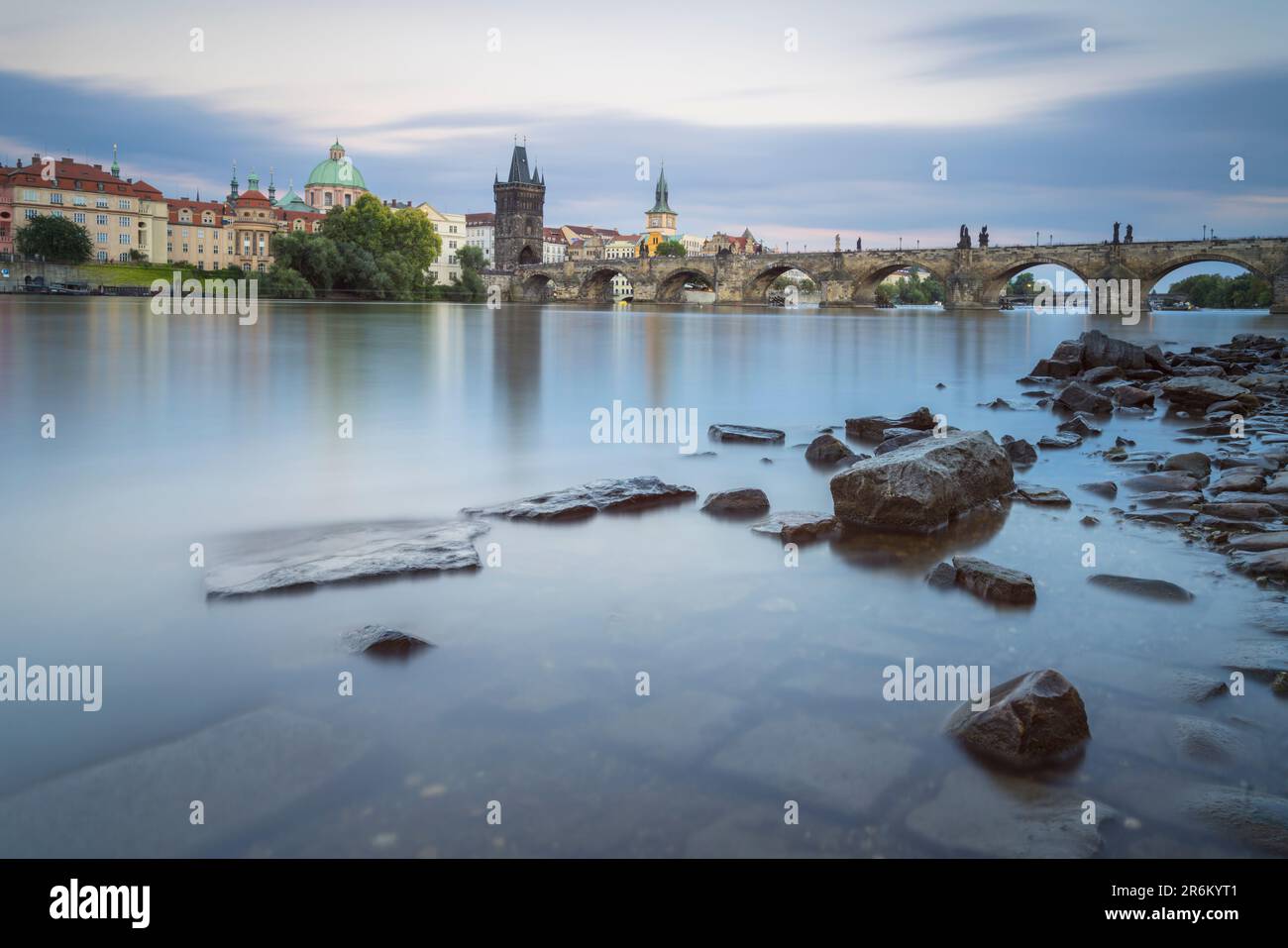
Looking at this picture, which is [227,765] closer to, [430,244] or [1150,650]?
[1150,650]

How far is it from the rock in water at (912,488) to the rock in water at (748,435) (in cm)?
282

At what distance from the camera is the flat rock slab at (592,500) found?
223 inches

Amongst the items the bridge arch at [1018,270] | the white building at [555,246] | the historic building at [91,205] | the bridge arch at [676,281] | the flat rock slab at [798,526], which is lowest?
the flat rock slab at [798,526]

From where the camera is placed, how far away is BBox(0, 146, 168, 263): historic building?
85.2 metres

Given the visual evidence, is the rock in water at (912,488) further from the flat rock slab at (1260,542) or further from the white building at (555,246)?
the white building at (555,246)

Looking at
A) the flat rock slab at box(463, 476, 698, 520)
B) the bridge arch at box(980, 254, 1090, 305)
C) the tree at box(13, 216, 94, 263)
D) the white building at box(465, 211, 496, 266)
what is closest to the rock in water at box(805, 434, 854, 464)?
the flat rock slab at box(463, 476, 698, 520)

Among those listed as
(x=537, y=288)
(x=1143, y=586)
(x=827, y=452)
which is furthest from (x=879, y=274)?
(x=1143, y=586)

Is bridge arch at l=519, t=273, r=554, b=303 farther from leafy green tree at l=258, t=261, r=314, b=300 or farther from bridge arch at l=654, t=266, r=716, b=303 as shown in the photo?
leafy green tree at l=258, t=261, r=314, b=300

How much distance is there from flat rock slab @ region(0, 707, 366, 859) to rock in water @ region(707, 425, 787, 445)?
21.4 ft

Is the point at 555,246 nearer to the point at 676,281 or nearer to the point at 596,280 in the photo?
the point at 596,280

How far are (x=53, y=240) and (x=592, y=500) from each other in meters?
87.7

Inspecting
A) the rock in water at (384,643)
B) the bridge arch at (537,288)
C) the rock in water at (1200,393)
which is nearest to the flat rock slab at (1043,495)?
the rock in water at (384,643)
